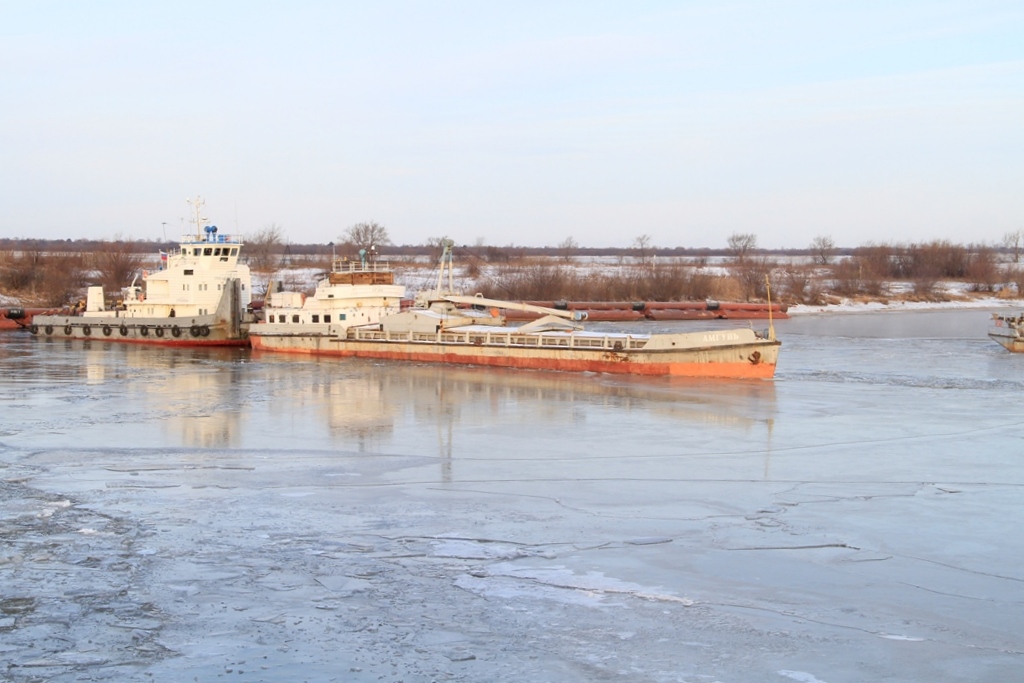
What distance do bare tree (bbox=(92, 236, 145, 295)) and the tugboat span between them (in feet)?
79.5

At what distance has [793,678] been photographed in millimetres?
8164

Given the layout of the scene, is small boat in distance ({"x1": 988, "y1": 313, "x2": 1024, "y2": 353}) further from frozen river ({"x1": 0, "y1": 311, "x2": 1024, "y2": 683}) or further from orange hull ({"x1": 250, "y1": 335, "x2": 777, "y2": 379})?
frozen river ({"x1": 0, "y1": 311, "x2": 1024, "y2": 683})

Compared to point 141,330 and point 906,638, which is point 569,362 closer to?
point 141,330

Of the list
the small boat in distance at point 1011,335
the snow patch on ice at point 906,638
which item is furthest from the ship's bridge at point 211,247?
the snow patch on ice at point 906,638

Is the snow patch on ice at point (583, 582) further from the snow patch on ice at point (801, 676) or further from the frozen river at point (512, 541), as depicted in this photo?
the snow patch on ice at point (801, 676)

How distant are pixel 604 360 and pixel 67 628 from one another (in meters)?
24.9

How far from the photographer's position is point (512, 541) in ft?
39.6

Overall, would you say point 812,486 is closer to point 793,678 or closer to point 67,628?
point 793,678

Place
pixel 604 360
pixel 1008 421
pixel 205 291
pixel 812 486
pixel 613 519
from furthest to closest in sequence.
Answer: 1. pixel 205 291
2. pixel 604 360
3. pixel 1008 421
4. pixel 812 486
5. pixel 613 519

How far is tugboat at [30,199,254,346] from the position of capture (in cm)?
4406

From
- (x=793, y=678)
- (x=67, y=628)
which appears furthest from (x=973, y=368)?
(x=67, y=628)

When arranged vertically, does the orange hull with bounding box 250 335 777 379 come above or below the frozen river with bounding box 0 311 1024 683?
above

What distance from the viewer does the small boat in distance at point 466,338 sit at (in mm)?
31703

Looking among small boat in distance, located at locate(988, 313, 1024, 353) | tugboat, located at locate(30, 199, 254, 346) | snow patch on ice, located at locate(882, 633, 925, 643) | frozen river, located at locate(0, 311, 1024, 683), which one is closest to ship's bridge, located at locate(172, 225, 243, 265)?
tugboat, located at locate(30, 199, 254, 346)
